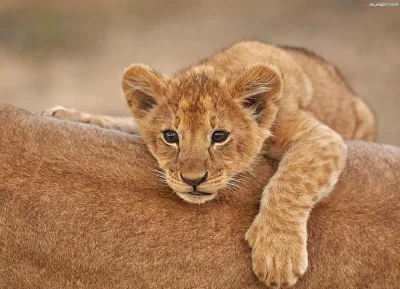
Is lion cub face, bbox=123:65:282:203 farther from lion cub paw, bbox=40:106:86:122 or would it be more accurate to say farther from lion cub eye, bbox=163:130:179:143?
lion cub paw, bbox=40:106:86:122

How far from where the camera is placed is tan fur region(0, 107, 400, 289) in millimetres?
1792

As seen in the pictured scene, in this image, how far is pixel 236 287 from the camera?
1.80m

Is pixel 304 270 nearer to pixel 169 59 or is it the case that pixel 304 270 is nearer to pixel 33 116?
pixel 33 116

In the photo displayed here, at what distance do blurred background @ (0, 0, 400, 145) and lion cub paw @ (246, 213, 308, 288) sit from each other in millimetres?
2608

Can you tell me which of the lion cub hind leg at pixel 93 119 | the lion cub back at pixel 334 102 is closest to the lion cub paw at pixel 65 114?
the lion cub hind leg at pixel 93 119

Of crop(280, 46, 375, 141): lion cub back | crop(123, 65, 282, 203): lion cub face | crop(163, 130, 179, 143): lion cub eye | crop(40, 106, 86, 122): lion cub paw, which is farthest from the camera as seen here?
crop(280, 46, 375, 141): lion cub back

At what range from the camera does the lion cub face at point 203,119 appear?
1.90m

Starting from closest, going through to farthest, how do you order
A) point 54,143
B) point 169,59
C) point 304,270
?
1. point 304,270
2. point 54,143
3. point 169,59

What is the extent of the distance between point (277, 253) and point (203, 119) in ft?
1.42

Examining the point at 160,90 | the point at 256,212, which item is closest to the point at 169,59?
the point at 160,90

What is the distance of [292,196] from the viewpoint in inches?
74.2

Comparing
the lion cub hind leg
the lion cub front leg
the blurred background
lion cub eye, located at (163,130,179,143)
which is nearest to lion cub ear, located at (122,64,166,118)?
lion cub eye, located at (163,130,179,143)

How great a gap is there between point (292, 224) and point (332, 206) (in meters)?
0.15

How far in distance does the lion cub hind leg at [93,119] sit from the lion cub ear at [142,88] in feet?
0.89
